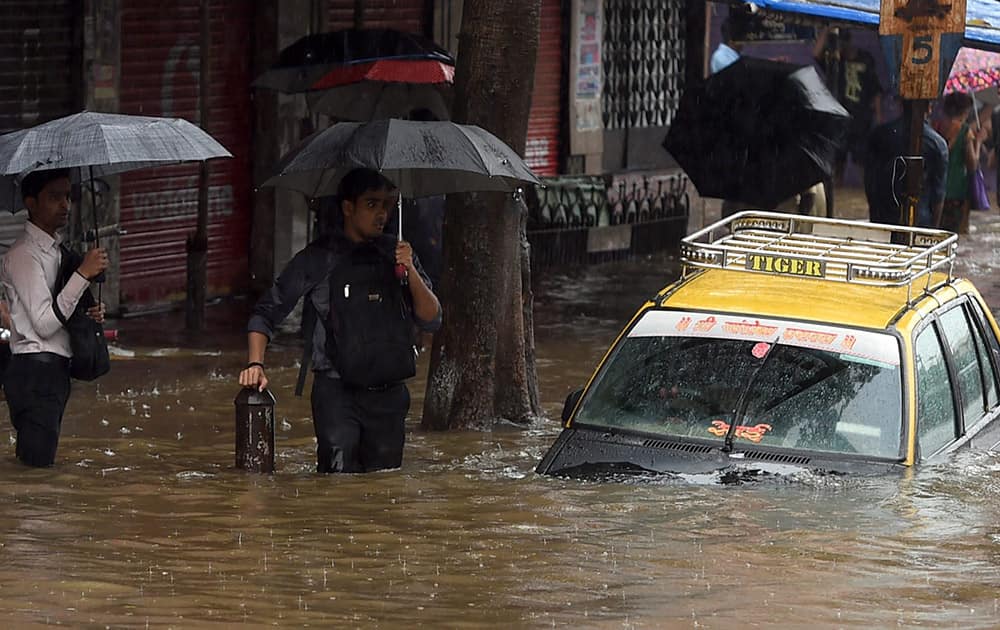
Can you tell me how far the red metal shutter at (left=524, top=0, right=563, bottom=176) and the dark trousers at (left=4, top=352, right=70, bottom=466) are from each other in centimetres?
1109

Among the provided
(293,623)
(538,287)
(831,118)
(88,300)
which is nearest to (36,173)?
(88,300)

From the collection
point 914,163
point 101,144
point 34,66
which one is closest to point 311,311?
point 101,144

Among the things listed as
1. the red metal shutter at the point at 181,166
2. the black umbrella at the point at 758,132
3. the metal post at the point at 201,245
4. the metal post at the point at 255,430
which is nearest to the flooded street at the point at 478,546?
the metal post at the point at 255,430

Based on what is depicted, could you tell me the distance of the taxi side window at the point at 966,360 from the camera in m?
8.28

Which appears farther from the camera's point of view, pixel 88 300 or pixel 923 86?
pixel 923 86

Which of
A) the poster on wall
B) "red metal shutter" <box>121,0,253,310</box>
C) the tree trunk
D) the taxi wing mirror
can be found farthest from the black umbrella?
the taxi wing mirror

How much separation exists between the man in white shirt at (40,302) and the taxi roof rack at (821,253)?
2.73 meters

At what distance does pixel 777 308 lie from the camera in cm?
791

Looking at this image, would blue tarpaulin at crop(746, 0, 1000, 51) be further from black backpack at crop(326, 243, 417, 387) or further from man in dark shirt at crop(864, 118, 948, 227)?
black backpack at crop(326, 243, 417, 387)

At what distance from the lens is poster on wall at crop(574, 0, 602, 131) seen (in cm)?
1948

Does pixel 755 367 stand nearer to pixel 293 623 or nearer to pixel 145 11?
pixel 293 623

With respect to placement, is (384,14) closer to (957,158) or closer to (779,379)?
(957,158)

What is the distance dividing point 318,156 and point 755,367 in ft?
6.91

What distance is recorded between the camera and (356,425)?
8.16 metres
